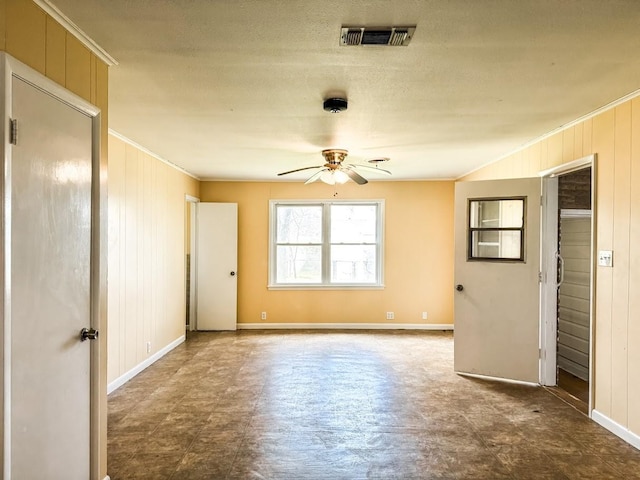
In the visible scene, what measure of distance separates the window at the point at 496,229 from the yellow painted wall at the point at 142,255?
3541mm

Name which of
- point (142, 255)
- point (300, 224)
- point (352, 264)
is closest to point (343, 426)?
point (142, 255)

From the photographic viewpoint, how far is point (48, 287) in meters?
1.70

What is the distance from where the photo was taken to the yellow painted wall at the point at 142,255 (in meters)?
3.70

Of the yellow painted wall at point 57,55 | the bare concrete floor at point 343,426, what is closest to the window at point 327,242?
the bare concrete floor at point 343,426

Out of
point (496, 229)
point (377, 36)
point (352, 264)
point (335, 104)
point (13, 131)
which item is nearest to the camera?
point (13, 131)

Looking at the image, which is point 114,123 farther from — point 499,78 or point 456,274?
point 456,274

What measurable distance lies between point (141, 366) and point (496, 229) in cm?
408

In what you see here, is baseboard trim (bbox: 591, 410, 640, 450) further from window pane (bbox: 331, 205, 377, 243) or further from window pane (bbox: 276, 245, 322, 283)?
window pane (bbox: 276, 245, 322, 283)

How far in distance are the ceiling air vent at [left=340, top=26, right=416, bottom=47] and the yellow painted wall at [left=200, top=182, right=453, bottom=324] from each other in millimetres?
4383

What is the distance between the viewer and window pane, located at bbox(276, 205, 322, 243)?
6.38m

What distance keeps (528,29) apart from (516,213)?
246 cm

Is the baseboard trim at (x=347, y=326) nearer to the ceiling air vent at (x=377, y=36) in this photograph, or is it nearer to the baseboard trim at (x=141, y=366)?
the baseboard trim at (x=141, y=366)

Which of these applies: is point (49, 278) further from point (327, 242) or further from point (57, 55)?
point (327, 242)

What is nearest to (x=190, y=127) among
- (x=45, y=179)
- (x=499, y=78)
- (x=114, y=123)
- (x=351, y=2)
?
(x=114, y=123)
